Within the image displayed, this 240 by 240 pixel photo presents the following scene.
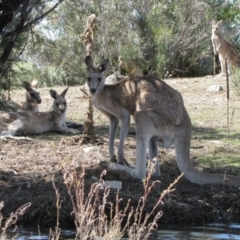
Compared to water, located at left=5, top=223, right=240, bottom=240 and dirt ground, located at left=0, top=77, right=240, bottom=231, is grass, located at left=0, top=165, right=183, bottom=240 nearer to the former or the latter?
dirt ground, located at left=0, top=77, right=240, bottom=231

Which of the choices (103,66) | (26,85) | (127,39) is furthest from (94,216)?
(127,39)

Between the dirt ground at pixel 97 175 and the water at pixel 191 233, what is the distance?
300mm

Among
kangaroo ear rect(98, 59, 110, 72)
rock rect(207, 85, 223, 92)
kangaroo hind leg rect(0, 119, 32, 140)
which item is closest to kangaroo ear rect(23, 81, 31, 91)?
kangaroo hind leg rect(0, 119, 32, 140)

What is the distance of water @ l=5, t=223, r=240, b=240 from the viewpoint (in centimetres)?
802

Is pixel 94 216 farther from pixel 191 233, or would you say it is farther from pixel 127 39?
pixel 127 39

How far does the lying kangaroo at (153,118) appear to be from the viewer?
9.53 metres

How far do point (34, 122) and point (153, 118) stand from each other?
16.0ft

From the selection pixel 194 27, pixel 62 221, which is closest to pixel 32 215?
pixel 62 221

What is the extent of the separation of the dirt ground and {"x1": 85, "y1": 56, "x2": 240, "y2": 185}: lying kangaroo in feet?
0.84

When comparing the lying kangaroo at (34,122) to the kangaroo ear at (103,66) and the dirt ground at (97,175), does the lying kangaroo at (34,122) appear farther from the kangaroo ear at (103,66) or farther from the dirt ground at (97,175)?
the kangaroo ear at (103,66)

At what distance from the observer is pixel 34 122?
14055 millimetres

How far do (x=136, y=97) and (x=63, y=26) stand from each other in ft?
46.5

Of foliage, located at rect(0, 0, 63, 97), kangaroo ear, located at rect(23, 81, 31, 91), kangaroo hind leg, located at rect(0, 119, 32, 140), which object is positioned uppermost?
foliage, located at rect(0, 0, 63, 97)

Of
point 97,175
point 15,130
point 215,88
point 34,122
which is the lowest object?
point 97,175
